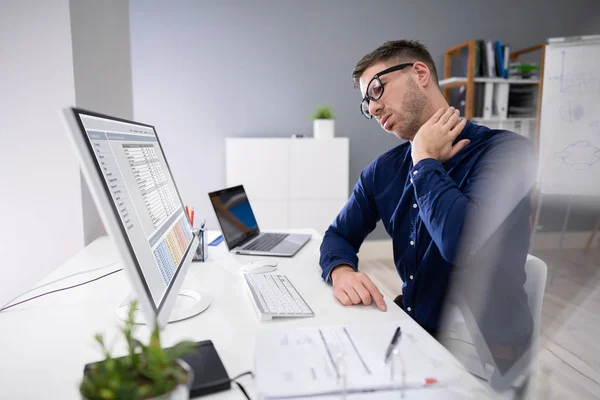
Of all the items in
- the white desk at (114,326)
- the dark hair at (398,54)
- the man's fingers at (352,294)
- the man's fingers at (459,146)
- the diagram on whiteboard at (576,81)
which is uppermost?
the diagram on whiteboard at (576,81)

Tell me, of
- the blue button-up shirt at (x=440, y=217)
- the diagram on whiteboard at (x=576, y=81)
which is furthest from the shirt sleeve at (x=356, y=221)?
the diagram on whiteboard at (x=576, y=81)

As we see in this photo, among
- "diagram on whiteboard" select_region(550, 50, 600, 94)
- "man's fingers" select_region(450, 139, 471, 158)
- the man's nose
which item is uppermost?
"diagram on whiteboard" select_region(550, 50, 600, 94)

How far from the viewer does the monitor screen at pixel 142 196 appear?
62cm

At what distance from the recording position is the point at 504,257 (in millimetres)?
1097

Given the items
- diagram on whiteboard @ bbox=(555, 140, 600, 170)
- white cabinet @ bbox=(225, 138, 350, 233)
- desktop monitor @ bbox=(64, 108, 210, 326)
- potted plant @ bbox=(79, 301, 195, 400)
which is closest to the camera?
potted plant @ bbox=(79, 301, 195, 400)

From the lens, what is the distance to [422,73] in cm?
132

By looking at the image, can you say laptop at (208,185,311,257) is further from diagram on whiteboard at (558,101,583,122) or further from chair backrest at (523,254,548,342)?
diagram on whiteboard at (558,101,583,122)

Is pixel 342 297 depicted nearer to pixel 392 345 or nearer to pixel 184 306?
pixel 392 345

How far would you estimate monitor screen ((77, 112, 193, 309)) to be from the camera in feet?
2.04

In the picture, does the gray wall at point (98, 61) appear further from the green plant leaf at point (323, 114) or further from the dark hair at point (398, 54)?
the green plant leaf at point (323, 114)

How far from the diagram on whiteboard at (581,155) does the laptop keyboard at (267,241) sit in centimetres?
194

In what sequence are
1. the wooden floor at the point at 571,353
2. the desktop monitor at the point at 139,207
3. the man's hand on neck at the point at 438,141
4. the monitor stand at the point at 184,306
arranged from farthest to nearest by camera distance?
1. the wooden floor at the point at 571,353
2. the man's hand on neck at the point at 438,141
3. the monitor stand at the point at 184,306
4. the desktop monitor at the point at 139,207

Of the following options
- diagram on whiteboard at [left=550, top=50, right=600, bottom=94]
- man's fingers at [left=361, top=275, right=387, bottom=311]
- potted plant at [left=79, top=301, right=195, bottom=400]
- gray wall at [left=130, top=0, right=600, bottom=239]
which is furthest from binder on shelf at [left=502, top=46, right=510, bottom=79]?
potted plant at [left=79, top=301, right=195, bottom=400]

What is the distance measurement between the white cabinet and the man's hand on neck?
205 cm
